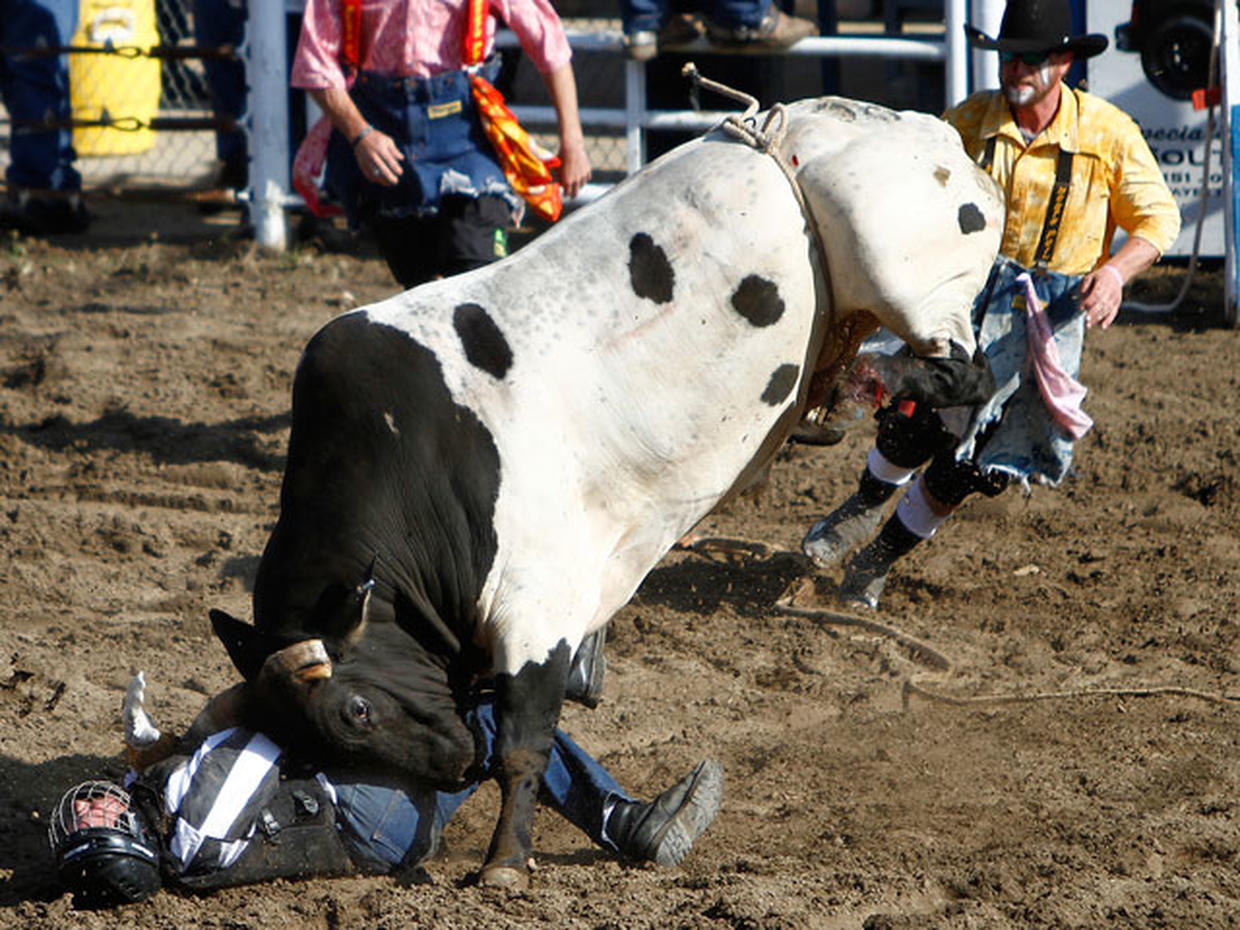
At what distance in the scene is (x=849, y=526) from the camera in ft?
17.6

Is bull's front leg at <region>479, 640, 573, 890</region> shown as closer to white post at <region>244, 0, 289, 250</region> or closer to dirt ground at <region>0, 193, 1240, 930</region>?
dirt ground at <region>0, 193, 1240, 930</region>

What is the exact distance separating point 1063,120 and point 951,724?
5.58 feet

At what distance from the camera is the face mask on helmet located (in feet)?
10.7

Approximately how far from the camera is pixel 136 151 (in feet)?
36.5

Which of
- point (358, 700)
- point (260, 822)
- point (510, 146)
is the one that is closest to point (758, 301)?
point (358, 700)

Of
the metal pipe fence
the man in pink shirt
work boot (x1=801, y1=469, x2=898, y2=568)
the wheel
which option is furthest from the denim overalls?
the wheel

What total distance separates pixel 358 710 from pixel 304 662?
155 millimetres

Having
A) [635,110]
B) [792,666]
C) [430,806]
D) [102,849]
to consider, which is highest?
[635,110]

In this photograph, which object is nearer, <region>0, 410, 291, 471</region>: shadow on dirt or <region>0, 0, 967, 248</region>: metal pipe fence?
<region>0, 410, 291, 471</region>: shadow on dirt

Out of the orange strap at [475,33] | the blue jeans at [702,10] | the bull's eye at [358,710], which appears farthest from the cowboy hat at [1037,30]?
the blue jeans at [702,10]

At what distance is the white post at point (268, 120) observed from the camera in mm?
8781

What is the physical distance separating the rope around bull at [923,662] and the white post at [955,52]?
3.44m

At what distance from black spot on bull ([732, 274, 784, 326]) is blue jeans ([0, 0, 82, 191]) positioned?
22.4 ft

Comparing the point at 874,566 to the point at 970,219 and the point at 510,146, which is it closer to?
the point at 510,146
